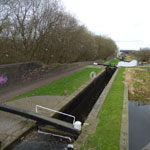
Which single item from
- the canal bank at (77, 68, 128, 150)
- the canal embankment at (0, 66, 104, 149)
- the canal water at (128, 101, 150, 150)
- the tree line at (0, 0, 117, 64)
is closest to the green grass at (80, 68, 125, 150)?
the canal bank at (77, 68, 128, 150)

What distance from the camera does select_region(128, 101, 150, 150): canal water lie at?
4496 mm

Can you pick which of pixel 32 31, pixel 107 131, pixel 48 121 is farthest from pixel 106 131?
pixel 32 31

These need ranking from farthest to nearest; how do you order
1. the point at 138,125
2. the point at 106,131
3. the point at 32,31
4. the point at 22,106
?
the point at 32,31, the point at 138,125, the point at 22,106, the point at 106,131

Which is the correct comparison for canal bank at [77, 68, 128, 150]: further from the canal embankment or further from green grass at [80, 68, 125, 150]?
the canal embankment

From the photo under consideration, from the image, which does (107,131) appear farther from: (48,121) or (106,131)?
(48,121)

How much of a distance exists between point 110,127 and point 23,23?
28.7ft

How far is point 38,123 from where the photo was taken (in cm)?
448

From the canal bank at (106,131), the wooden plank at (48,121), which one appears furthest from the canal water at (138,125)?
the wooden plank at (48,121)

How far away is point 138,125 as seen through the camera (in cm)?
568

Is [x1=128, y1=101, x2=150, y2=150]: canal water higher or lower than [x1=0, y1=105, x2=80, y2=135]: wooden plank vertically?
lower

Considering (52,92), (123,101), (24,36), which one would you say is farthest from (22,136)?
(24,36)

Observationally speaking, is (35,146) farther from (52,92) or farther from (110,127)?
(52,92)

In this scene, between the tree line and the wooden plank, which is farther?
the tree line

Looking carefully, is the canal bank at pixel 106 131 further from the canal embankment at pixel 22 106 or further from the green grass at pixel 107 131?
the canal embankment at pixel 22 106
